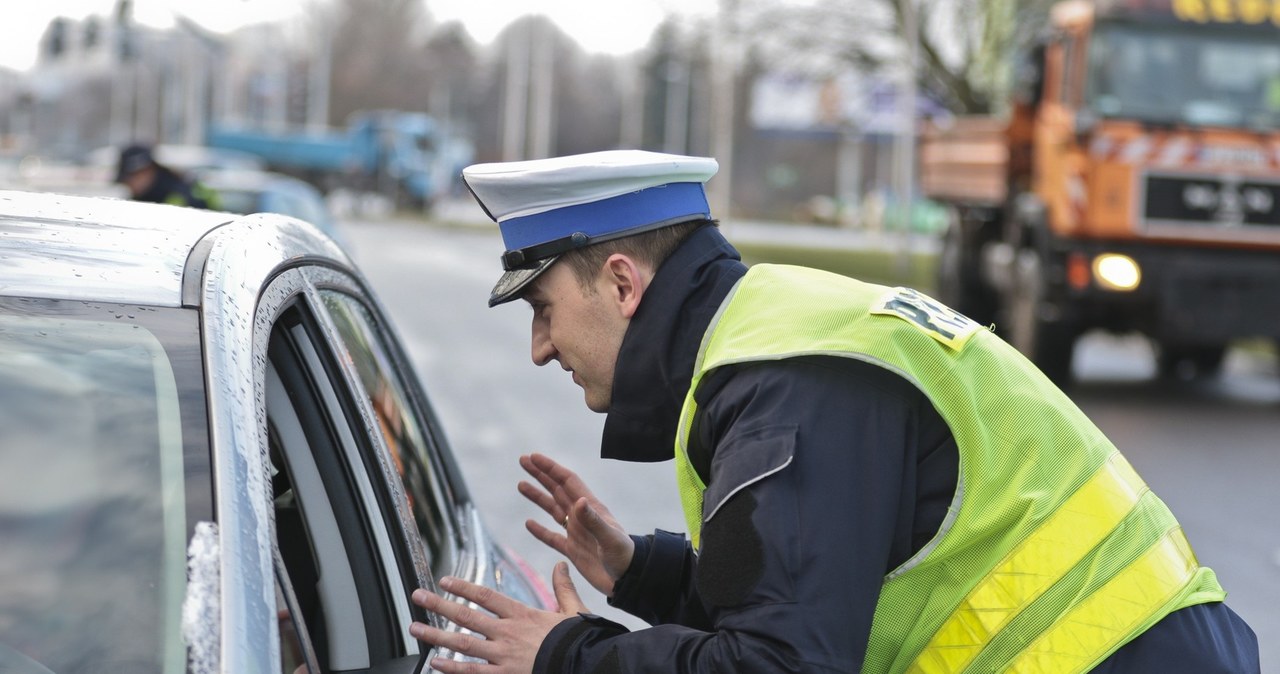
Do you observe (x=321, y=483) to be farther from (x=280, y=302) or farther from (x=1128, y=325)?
(x=1128, y=325)

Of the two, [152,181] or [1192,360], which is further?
[1192,360]

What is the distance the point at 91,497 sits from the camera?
1896mm

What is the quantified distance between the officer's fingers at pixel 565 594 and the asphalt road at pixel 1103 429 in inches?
132

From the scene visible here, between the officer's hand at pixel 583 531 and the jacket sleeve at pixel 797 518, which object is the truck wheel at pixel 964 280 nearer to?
the officer's hand at pixel 583 531

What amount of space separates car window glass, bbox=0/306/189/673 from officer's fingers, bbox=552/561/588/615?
1.99 ft

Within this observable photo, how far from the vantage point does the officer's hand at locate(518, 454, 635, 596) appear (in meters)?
2.52

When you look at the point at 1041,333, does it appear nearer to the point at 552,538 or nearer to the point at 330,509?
the point at 552,538

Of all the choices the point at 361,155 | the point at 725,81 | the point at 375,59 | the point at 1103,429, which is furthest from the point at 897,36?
the point at 375,59

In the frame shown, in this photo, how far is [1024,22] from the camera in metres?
27.4

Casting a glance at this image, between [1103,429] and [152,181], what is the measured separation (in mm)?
6181

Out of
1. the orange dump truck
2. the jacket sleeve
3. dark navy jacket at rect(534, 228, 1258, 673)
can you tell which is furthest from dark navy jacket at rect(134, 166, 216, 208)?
the jacket sleeve

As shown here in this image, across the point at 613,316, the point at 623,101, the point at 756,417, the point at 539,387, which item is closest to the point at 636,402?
the point at 613,316

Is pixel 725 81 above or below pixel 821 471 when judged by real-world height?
above

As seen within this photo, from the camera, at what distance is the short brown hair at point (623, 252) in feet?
7.30
